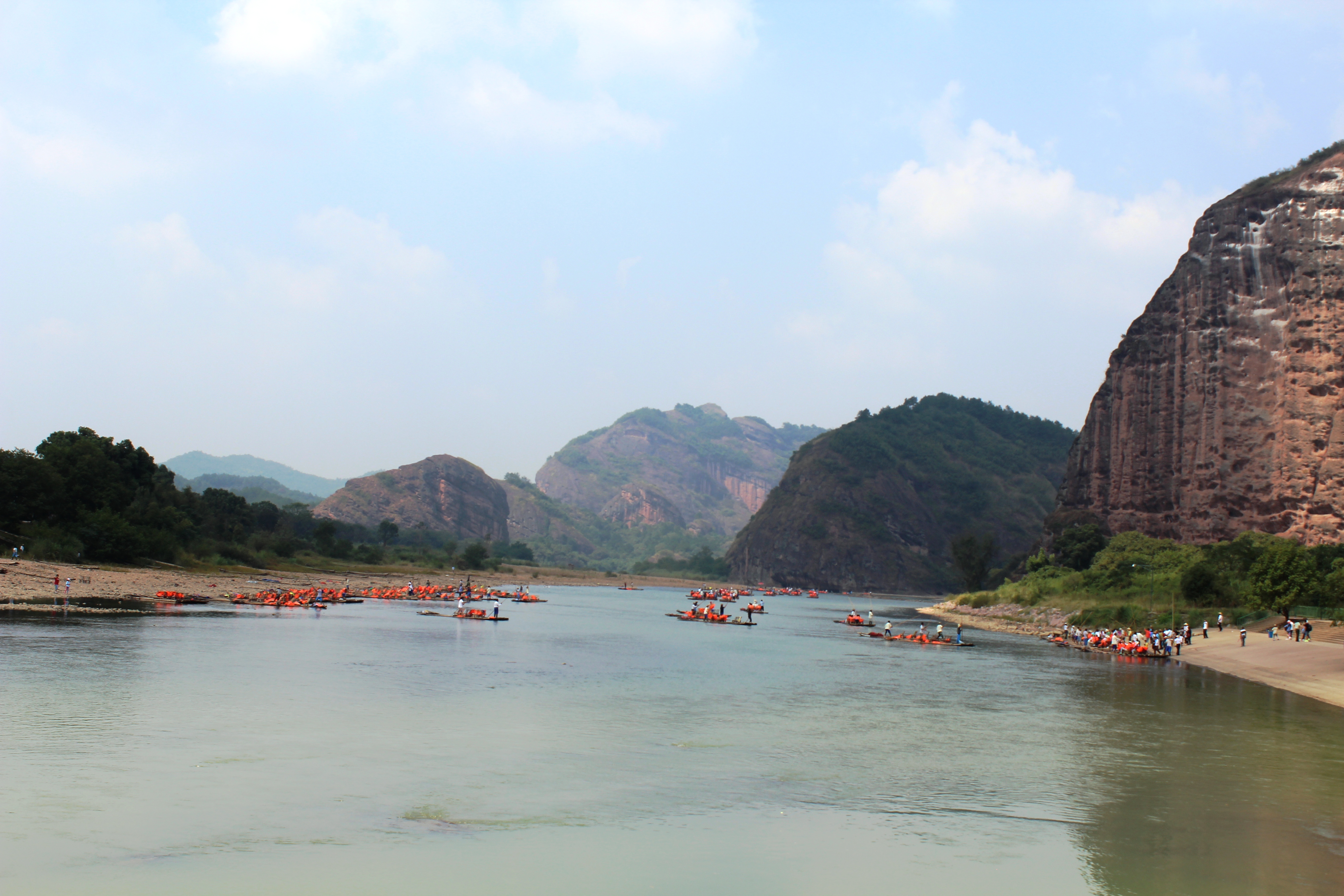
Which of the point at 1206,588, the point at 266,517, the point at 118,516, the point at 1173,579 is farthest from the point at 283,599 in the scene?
the point at 266,517

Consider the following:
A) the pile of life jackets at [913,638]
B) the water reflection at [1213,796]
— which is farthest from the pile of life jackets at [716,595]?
the water reflection at [1213,796]

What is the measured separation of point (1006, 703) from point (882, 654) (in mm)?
24558

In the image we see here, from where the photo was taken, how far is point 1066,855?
55.6 ft

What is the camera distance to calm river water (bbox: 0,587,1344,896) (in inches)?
600

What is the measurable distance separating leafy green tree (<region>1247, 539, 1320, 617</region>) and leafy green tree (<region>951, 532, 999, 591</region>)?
97.9m

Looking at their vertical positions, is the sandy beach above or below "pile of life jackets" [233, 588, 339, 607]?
above

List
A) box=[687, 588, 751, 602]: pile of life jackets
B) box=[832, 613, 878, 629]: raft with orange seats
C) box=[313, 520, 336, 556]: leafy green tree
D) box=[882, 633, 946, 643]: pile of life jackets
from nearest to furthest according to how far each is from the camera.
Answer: box=[882, 633, 946, 643]: pile of life jackets → box=[832, 613, 878, 629]: raft with orange seats → box=[687, 588, 751, 602]: pile of life jackets → box=[313, 520, 336, 556]: leafy green tree

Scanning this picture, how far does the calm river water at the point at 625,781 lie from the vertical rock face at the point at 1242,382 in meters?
76.4

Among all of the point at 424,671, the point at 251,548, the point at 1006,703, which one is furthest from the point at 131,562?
the point at 1006,703

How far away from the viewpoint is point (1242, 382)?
11419 centimetres

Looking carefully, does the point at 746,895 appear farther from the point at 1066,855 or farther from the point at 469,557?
the point at 469,557

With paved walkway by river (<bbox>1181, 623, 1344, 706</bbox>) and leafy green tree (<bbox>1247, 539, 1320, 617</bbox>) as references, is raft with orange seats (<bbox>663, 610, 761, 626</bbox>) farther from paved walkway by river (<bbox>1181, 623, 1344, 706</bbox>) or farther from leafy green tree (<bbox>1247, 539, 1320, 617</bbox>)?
leafy green tree (<bbox>1247, 539, 1320, 617</bbox>)

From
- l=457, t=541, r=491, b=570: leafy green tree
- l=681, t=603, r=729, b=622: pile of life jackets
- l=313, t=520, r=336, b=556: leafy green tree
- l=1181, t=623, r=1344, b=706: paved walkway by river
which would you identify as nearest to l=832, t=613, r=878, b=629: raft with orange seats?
l=681, t=603, r=729, b=622: pile of life jackets

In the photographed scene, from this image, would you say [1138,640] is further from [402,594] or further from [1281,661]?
[402,594]
